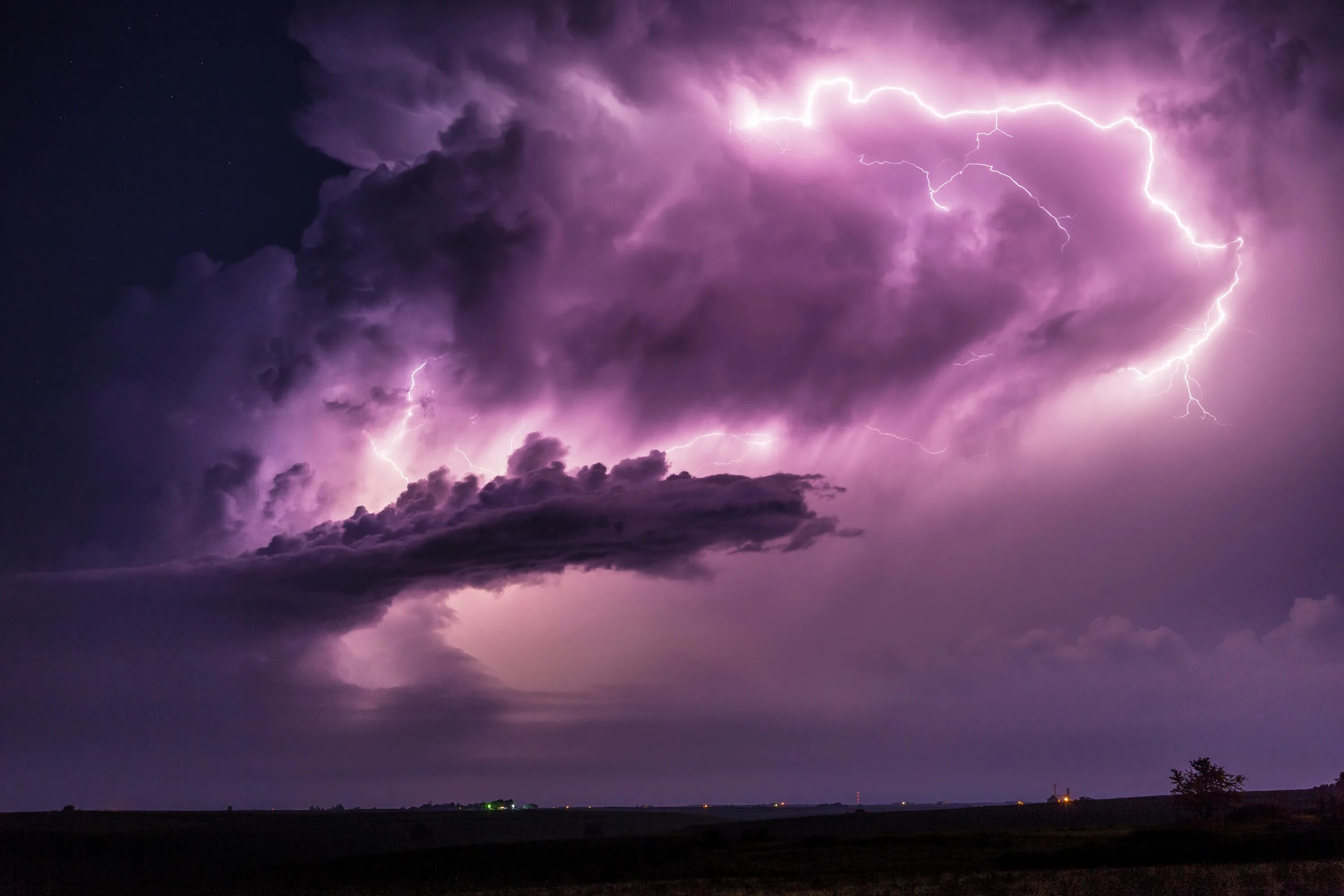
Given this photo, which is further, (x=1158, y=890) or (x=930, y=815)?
(x=930, y=815)

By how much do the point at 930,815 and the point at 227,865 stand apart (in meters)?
126

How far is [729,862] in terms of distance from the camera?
65.8m

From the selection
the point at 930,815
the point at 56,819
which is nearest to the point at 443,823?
the point at 56,819

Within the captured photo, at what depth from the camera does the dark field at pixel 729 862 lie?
47.3 metres

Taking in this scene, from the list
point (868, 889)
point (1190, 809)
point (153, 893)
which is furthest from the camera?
point (1190, 809)

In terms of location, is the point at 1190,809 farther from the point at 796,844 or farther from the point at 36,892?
the point at 36,892

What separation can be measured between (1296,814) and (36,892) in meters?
86.9

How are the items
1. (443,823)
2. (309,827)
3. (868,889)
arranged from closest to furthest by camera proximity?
(868,889) < (309,827) < (443,823)

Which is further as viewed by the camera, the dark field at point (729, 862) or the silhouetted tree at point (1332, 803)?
the silhouetted tree at point (1332, 803)

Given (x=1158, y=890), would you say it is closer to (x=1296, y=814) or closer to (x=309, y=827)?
(x=1296, y=814)

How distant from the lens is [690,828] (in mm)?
153875

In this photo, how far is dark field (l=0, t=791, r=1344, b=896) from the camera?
47344 millimetres

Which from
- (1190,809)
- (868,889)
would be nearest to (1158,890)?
(868,889)

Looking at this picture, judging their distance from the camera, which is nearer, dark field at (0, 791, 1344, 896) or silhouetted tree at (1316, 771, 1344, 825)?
dark field at (0, 791, 1344, 896)
